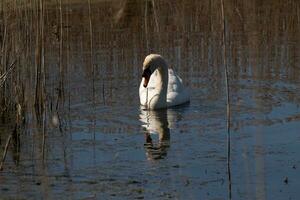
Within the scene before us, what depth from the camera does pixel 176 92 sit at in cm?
1270

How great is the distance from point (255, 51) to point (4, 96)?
544 cm

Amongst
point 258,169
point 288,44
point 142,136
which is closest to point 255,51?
point 288,44

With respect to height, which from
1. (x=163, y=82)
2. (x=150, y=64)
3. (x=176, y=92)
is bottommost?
(x=176, y=92)

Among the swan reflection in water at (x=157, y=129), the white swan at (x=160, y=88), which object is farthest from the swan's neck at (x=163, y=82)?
the swan reflection in water at (x=157, y=129)

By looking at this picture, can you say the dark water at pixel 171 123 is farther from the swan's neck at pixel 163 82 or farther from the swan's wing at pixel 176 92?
the swan's neck at pixel 163 82

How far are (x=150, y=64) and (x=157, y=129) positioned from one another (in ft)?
6.76

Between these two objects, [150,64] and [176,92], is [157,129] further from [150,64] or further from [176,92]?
[150,64]

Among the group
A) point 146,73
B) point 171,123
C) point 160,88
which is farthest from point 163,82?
point 171,123

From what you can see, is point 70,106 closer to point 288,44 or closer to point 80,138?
point 80,138

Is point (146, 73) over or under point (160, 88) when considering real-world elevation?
over

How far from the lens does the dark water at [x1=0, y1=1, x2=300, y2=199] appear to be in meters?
8.42

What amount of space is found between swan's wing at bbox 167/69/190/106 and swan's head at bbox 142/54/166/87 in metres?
0.34

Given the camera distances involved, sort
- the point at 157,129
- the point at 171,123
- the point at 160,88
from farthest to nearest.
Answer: the point at 160,88 → the point at 171,123 → the point at 157,129

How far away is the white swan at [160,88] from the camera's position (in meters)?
12.5
